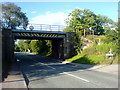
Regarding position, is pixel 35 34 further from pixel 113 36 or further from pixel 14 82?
pixel 14 82

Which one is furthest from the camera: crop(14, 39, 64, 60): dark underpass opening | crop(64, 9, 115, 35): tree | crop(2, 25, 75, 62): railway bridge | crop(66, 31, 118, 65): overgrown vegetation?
crop(64, 9, 115, 35): tree

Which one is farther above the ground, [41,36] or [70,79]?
[41,36]

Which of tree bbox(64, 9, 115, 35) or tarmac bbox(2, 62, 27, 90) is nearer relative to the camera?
tarmac bbox(2, 62, 27, 90)

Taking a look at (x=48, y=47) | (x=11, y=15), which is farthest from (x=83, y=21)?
(x=11, y=15)

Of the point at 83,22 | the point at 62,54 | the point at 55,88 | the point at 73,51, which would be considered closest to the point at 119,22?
the point at 73,51

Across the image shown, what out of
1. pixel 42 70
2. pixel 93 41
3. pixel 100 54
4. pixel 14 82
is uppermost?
pixel 93 41

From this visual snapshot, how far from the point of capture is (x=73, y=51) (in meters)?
Answer: 30.2

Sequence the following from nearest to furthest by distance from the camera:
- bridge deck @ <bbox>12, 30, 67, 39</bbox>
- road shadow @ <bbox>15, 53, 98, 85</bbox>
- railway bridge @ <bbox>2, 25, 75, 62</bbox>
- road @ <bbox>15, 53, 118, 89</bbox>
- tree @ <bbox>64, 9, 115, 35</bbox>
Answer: road @ <bbox>15, 53, 118, 89</bbox>
road shadow @ <bbox>15, 53, 98, 85</bbox>
railway bridge @ <bbox>2, 25, 75, 62</bbox>
bridge deck @ <bbox>12, 30, 67, 39</bbox>
tree @ <bbox>64, 9, 115, 35</bbox>

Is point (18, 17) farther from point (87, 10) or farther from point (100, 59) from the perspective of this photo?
point (100, 59)

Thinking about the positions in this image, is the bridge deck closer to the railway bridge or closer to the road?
the railway bridge

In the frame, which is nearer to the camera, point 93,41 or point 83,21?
point 93,41

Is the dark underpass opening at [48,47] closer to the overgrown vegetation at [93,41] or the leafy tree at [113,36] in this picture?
the overgrown vegetation at [93,41]

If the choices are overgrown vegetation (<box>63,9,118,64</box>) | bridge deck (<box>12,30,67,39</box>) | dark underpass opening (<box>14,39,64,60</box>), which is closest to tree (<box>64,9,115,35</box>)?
overgrown vegetation (<box>63,9,118,64</box>)

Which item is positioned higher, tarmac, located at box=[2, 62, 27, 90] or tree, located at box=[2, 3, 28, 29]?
tree, located at box=[2, 3, 28, 29]
